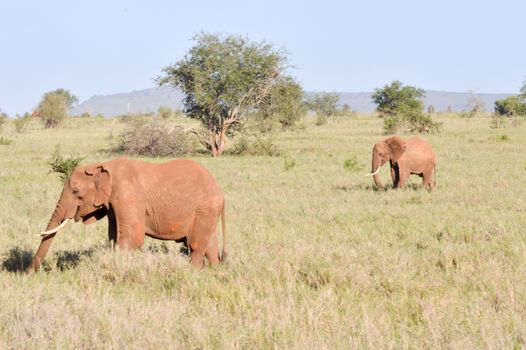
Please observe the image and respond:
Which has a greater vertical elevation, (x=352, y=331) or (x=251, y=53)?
(x=251, y=53)

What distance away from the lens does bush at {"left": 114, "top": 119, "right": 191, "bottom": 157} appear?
29906 mm

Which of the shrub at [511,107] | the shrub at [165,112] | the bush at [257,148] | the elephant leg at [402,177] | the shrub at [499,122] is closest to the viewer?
the elephant leg at [402,177]

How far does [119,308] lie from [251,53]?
85.4 ft

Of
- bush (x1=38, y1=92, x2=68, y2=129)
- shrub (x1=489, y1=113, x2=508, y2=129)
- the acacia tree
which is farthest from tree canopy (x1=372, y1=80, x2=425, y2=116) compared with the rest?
the acacia tree

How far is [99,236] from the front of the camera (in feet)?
33.8

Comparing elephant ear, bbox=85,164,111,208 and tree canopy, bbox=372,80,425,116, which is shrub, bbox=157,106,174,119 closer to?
tree canopy, bbox=372,80,425,116

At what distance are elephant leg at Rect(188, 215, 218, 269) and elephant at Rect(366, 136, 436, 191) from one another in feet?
29.6

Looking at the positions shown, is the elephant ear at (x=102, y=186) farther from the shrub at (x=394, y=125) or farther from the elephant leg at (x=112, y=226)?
the shrub at (x=394, y=125)

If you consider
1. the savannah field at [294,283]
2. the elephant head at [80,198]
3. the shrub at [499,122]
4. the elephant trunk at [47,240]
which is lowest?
the shrub at [499,122]

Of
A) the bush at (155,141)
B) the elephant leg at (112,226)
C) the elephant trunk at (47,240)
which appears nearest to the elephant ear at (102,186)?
the elephant leg at (112,226)

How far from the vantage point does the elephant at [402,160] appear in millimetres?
16641

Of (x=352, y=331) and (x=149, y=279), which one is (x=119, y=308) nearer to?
(x=149, y=279)

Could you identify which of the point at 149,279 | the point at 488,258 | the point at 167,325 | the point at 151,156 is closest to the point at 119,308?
the point at 167,325

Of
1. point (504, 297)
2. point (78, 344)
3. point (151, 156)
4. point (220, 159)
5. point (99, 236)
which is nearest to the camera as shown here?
point (78, 344)
